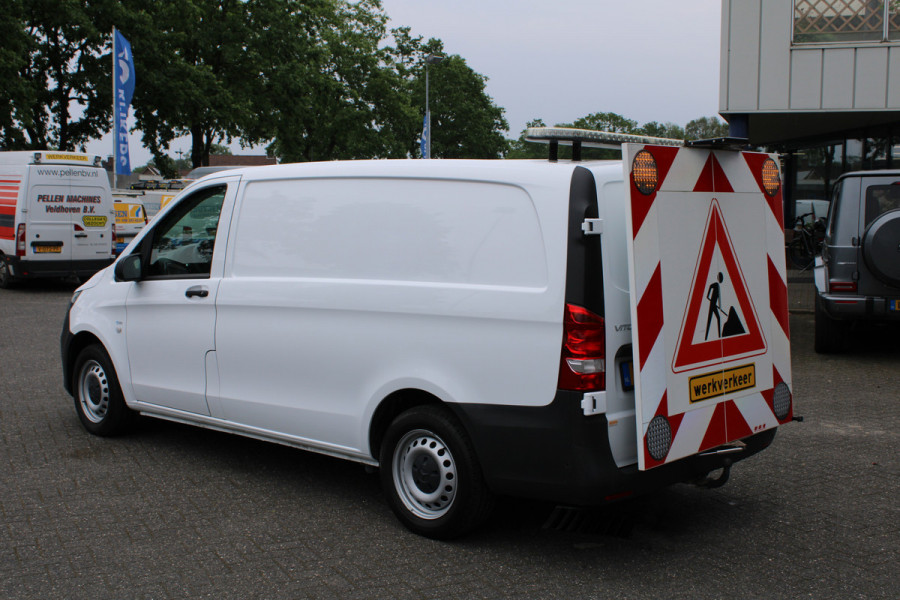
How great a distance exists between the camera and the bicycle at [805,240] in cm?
1938

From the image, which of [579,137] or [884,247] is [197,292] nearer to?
[579,137]

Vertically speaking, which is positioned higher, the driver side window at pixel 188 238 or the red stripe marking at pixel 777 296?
the driver side window at pixel 188 238

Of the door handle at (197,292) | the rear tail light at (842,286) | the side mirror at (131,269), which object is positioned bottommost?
the rear tail light at (842,286)

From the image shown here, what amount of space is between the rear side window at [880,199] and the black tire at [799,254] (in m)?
11.3

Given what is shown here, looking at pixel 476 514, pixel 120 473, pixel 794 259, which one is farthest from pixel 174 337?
pixel 794 259

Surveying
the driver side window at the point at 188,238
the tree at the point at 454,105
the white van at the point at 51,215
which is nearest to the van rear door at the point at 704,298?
the driver side window at the point at 188,238

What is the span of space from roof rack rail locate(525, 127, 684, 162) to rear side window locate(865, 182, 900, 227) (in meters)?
5.51

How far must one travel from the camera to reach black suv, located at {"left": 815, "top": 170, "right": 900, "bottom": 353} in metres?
8.45

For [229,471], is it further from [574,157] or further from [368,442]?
[574,157]

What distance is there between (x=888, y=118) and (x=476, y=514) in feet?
45.2

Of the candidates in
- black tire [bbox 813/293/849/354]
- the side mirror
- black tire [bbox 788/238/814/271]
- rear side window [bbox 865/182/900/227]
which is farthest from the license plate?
black tire [bbox 788/238/814/271]

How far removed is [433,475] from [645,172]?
1727 mm

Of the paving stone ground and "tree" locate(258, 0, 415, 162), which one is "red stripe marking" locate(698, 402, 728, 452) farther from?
"tree" locate(258, 0, 415, 162)

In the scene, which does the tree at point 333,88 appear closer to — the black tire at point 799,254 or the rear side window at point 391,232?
the black tire at point 799,254
